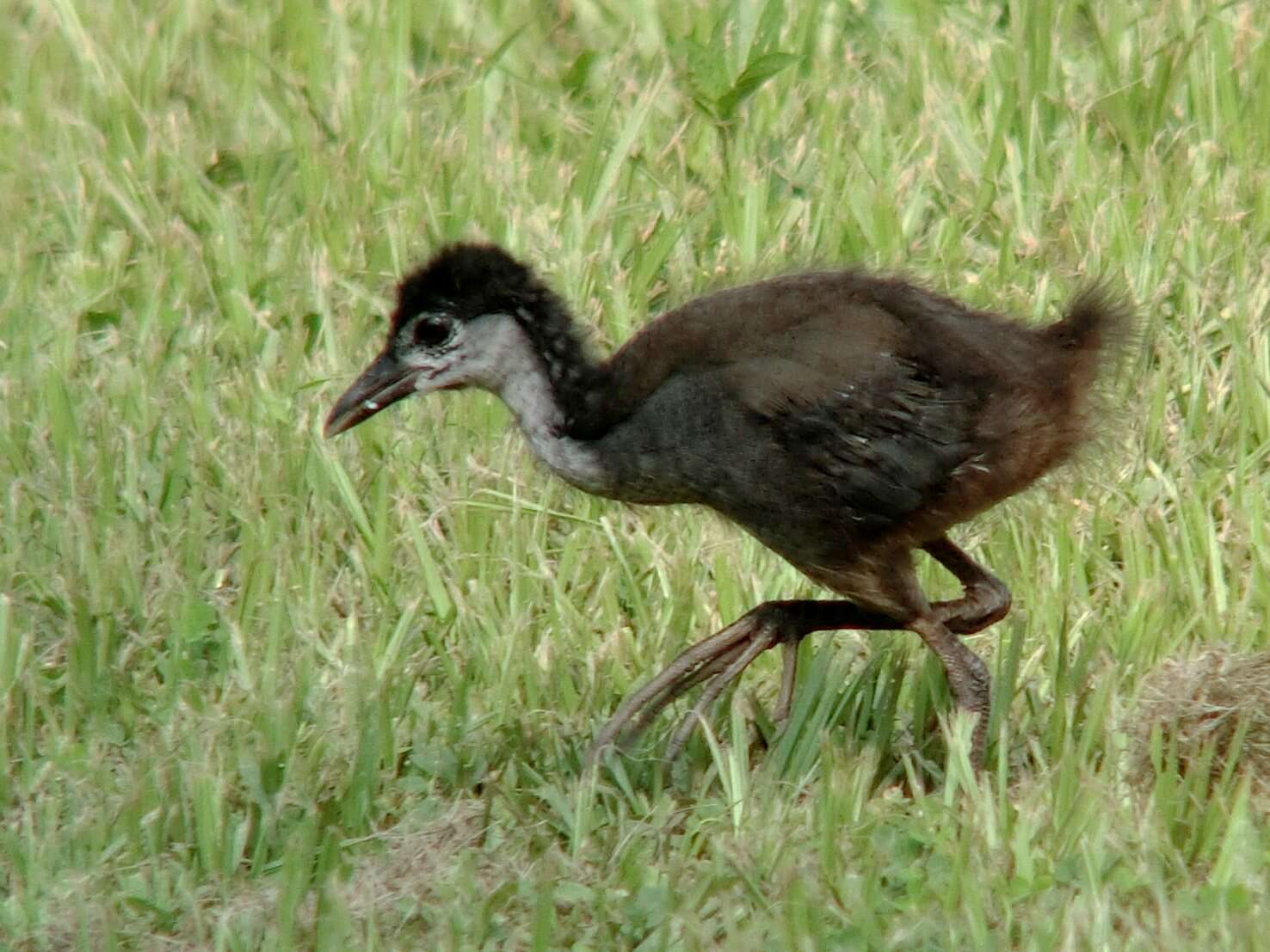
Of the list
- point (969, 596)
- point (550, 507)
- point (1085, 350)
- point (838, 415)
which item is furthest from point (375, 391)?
point (1085, 350)

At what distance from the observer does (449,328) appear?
505cm

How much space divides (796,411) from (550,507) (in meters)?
1.46

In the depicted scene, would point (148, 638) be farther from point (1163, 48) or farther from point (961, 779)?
point (1163, 48)

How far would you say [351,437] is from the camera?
20.3ft

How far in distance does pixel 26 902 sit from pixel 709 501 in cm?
159

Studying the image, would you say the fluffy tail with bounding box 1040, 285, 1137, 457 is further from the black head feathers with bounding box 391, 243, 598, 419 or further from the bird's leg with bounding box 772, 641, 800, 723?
the black head feathers with bounding box 391, 243, 598, 419

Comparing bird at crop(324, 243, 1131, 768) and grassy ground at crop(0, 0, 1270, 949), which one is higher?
bird at crop(324, 243, 1131, 768)

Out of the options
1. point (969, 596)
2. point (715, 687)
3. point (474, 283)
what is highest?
point (474, 283)

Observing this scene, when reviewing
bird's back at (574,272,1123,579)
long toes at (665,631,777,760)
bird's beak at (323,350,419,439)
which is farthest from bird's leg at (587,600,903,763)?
bird's beak at (323,350,419,439)

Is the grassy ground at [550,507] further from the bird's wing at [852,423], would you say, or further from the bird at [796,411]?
the bird's wing at [852,423]

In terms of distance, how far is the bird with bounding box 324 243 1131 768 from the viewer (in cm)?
465

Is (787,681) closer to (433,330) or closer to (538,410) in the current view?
(538,410)

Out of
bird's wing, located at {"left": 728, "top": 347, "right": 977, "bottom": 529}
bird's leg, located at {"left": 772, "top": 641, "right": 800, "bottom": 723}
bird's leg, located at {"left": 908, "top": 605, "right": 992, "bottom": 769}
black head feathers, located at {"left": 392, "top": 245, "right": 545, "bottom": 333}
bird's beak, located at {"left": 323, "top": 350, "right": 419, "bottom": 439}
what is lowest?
bird's leg, located at {"left": 772, "top": 641, "right": 800, "bottom": 723}

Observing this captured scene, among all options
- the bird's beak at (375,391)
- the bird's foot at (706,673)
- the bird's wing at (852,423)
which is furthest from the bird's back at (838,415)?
the bird's beak at (375,391)
